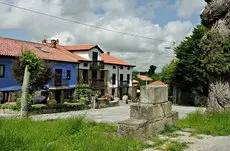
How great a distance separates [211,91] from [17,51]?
25.2m

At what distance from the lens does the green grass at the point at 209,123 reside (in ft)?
29.3

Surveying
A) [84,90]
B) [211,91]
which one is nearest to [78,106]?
[84,90]

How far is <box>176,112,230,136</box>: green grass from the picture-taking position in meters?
8.93

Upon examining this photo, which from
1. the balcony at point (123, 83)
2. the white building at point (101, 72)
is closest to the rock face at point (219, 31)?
the white building at point (101, 72)

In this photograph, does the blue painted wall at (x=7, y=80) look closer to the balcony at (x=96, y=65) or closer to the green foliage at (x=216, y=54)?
the balcony at (x=96, y=65)

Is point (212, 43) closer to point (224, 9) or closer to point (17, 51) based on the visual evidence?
point (224, 9)

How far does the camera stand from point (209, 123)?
970 cm

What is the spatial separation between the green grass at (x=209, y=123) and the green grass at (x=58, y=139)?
2.91 metres

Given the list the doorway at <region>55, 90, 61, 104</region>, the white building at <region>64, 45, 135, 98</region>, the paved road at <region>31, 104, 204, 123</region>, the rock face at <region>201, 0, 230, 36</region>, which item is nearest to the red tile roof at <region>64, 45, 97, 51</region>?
the white building at <region>64, 45, 135, 98</region>

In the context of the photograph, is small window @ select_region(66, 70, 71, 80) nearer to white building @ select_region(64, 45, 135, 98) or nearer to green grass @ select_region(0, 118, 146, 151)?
white building @ select_region(64, 45, 135, 98)

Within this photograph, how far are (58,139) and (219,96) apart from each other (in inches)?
263

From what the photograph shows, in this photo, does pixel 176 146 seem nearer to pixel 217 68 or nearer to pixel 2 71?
pixel 217 68

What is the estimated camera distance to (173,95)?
40.2m

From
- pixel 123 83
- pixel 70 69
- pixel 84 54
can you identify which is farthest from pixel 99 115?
pixel 123 83
